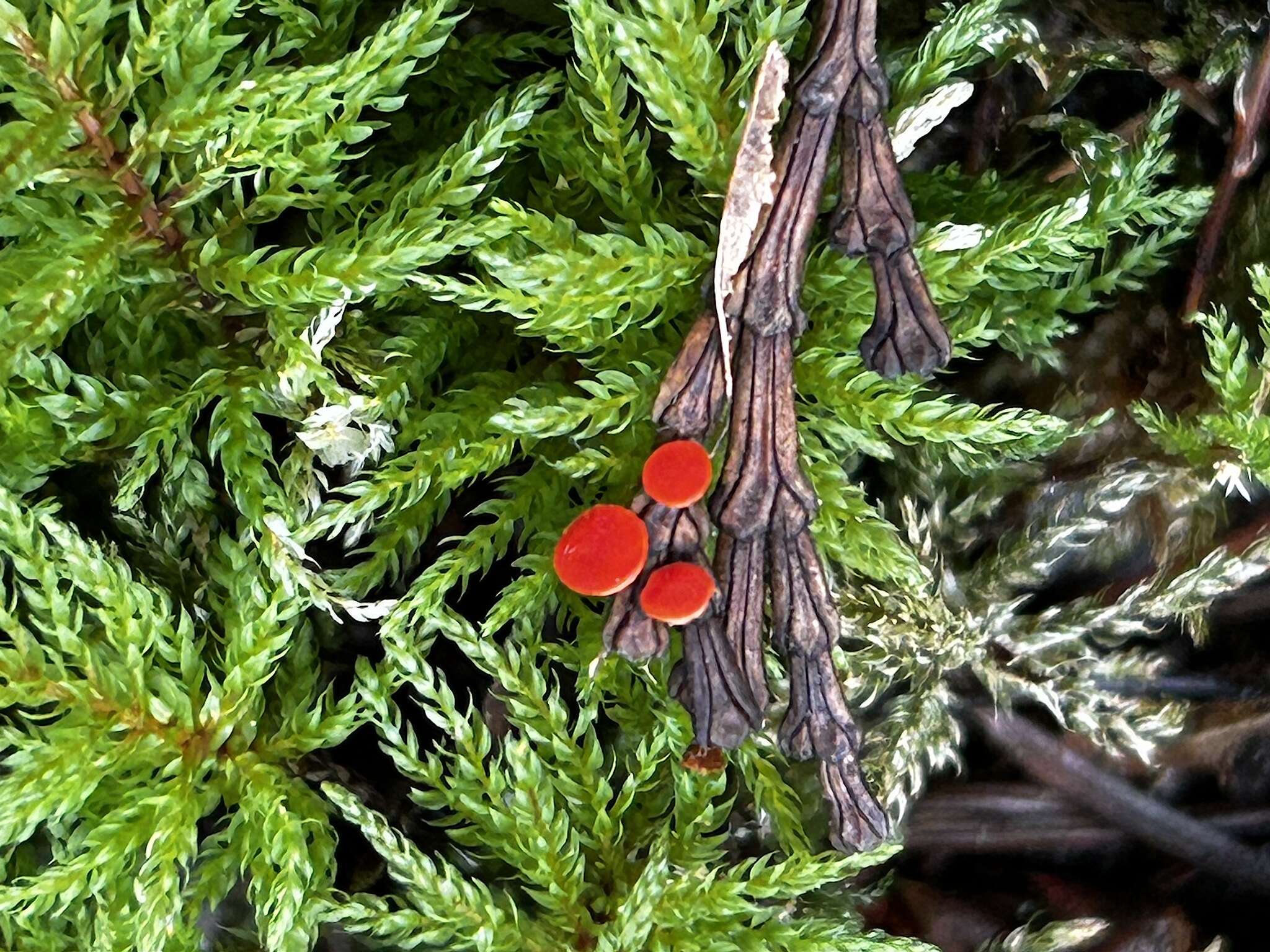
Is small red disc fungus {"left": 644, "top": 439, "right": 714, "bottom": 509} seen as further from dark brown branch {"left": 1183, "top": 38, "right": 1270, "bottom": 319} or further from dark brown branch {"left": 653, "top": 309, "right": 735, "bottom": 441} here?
dark brown branch {"left": 1183, "top": 38, "right": 1270, "bottom": 319}

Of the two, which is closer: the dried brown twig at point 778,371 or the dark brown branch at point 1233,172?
the dried brown twig at point 778,371

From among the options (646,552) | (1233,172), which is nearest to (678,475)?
(646,552)

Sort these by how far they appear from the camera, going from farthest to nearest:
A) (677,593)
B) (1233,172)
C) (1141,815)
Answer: (1141,815) → (1233,172) → (677,593)

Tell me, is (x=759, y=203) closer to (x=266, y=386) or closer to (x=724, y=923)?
(x=266, y=386)

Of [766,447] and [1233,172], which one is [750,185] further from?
[1233,172]

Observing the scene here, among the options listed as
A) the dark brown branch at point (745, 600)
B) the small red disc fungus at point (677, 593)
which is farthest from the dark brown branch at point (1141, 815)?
the small red disc fungus at point (677, 593)

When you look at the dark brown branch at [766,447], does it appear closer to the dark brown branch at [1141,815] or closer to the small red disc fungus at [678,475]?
the small red disc fungus at [678,475]
